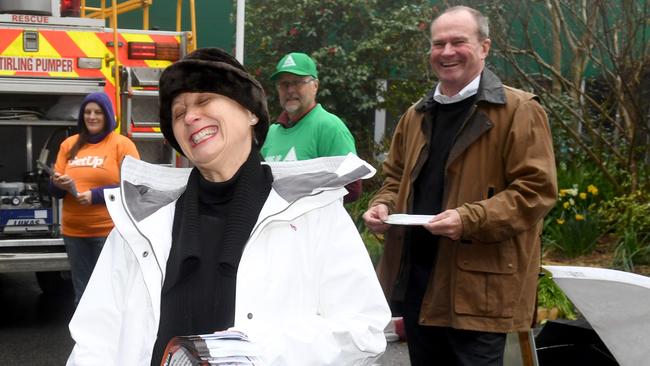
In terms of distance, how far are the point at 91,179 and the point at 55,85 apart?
1234 millimetres

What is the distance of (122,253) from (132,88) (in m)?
5.50

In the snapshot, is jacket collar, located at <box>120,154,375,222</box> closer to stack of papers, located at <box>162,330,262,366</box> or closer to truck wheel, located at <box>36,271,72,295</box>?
stack of papers, located at <box>162,330,262,366</box>

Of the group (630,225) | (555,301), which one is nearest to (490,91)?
(555,301)

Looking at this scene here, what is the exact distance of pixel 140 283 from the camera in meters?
2.66

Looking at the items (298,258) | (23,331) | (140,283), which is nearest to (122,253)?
(140,283)

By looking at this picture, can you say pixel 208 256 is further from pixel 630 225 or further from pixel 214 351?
pixel 630 225

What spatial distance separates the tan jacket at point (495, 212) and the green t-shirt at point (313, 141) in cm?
175

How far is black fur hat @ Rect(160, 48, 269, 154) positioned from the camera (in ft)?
9.14

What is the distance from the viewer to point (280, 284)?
8.43ft

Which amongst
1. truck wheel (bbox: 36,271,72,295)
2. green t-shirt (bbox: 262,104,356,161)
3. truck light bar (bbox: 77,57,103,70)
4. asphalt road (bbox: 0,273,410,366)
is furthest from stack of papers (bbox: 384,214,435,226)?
truck wheel (bbox: 36,271,72,295)

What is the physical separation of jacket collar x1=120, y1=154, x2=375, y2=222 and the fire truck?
5019 millimetres

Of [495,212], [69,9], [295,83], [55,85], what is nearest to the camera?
[495,212]

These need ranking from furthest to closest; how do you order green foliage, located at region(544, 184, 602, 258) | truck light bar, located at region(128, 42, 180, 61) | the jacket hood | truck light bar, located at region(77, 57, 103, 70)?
green foliage, located at region(544, 184, 602, 258), truck light bar, located at region(128, 42, 180, 61), truck light bar, located at region(77, 57, 103, 70), the jacket hood

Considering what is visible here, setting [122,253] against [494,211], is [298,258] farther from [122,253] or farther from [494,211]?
Result: [494,211]
